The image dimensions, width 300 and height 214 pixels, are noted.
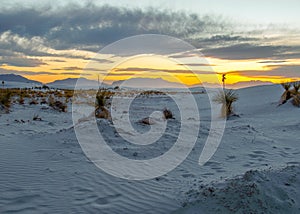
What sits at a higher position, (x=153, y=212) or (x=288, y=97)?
(x=288, y=97)

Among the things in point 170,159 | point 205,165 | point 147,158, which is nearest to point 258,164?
point 205,165

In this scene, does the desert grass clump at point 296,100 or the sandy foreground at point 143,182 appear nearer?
the sandy foreground at point 143,182

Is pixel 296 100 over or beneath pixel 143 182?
over

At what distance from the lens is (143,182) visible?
17.4 ft

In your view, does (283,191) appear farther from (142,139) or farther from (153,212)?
(142,139)

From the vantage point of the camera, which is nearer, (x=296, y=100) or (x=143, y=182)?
(x=143, y=182)

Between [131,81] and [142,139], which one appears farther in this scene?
[131,81]

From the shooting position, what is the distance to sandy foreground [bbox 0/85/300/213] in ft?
13.8

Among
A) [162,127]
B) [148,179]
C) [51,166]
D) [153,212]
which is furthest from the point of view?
[162,127]

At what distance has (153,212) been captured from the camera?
409cm

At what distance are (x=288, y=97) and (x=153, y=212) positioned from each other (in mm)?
15632

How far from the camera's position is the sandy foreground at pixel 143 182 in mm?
4198

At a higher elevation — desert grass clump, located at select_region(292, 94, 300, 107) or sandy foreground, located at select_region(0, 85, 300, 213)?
desert grass clump, located at select_region(292, 94, 300, 107)

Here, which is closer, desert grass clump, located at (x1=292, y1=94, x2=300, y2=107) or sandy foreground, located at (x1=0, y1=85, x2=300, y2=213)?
sandy foreground, located at (x1=0, y1=85, x2=300, y2=213)
